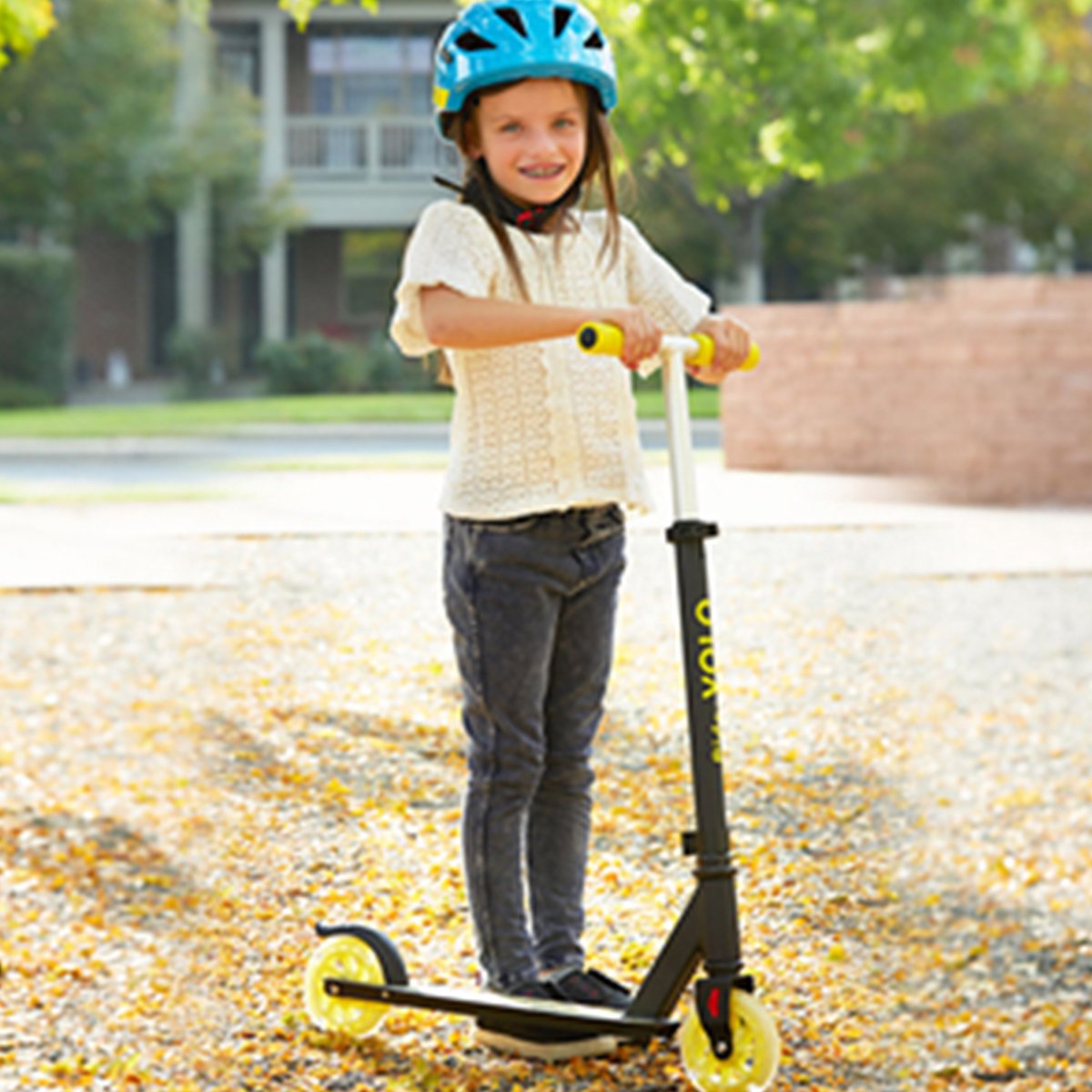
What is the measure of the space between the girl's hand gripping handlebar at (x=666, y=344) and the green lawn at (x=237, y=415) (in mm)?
13522

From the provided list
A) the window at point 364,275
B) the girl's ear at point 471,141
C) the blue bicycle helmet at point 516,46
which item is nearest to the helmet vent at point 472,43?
the blue bicycle helmet at point 516,46

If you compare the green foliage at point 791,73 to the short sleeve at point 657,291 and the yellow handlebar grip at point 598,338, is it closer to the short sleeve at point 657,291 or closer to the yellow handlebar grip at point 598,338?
the short sleeve at point 657,291

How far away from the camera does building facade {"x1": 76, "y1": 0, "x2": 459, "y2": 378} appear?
1115 inches

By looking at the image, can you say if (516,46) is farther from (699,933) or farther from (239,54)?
(239,54)

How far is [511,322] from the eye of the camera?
107 inches

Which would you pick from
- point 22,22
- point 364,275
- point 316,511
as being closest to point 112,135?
point 364,275

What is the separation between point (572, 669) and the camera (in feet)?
9.93

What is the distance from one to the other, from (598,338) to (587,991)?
115 cm

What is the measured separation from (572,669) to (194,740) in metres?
2.79

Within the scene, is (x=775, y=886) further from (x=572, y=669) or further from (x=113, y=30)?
(x=113, y=30)

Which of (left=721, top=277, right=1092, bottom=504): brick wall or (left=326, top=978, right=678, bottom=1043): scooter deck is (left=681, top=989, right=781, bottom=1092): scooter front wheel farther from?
(left=721, top=277, right=1092, bottom=504): brick wall

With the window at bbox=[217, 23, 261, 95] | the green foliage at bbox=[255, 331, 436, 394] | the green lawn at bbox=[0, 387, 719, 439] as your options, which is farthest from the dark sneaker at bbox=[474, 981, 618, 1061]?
the window at bbox=[217, 23, 261, 95]

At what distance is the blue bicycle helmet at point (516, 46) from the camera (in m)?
2.79

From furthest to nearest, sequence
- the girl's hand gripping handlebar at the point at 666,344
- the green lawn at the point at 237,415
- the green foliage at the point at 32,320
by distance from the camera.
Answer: the green foliage at the point at 32,320
the green lawn at the point at 237,415
the girl's hand gripping handlebar at the point at 666,344
